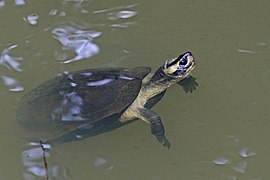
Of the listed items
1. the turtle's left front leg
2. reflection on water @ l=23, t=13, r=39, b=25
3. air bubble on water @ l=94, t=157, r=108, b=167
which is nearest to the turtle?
the turtle's left front leg

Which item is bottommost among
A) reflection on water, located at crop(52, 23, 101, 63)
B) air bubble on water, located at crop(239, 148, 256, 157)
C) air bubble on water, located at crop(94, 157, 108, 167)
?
air bubble on water, located at crop(94, 157, 108, 167)

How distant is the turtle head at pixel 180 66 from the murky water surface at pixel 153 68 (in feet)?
0.32

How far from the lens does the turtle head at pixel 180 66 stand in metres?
3.31

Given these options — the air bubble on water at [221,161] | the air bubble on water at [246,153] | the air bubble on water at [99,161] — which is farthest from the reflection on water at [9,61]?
the air bubble on water at [246,153]

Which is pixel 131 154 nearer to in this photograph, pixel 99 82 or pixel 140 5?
pixel 99 82

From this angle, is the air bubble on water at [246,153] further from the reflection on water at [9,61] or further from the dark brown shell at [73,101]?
the reflection on water at [9,61]

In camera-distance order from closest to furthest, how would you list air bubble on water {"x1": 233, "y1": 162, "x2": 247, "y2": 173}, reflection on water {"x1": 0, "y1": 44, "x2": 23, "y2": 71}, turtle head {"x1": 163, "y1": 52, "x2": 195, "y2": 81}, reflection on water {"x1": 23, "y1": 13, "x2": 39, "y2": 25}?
1. air bubble on water {"x1": 233, "y1": 162, "x2": 247, "y2": 173}
2. turtle head {"x1": 163, "y1": 52, "x2": 195, "y2": 81}
3. reflection on water {"x1": 0, "y1": 44, "x2": 23, "y2": 71}
4. reflection on water {"x1": 23, "y1": 13, "x2": 39, "y2": 25}

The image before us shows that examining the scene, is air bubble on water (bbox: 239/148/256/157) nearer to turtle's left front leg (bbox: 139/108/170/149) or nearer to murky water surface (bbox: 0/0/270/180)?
murky water surface (bbox: 0/0/270/180)

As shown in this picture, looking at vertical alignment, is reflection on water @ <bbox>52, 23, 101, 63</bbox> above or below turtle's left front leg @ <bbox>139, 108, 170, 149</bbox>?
above

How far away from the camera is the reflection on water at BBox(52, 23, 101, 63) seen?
357cm

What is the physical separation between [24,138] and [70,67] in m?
0.62

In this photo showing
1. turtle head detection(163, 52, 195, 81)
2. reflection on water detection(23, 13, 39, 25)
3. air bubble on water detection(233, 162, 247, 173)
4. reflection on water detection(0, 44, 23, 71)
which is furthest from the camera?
reflection on water detection(23, 13, 39, 25)

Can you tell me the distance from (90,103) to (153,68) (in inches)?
25.0

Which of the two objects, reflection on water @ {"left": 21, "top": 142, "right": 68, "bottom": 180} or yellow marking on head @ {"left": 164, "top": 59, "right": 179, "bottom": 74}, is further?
yellow marking on head @ {"left": 164, "top": 59, "right": 179, "bottom": 74}
